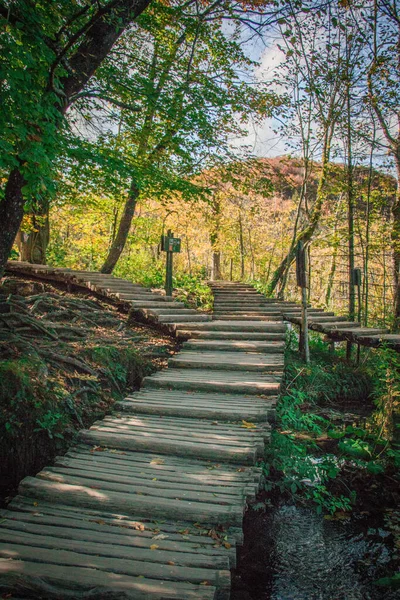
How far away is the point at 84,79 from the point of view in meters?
4.93

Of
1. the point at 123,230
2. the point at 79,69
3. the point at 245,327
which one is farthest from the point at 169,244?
the point at 79,69

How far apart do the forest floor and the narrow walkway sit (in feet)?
2.13

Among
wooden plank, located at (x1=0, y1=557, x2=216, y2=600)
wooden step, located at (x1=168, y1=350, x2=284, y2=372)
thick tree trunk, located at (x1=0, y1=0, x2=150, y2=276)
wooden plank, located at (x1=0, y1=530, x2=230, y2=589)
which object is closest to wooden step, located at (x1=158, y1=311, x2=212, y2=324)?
wooden step, located at (x1=168, y1=350, x2=284, y2=372)

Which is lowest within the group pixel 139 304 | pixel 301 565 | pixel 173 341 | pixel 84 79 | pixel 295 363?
pixel 301 565

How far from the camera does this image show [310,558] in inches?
133

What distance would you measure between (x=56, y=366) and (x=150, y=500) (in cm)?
279

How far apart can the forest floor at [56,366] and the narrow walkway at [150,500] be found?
2.13ft

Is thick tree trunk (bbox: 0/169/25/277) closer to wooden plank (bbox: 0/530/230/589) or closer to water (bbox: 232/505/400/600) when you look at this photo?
wooden plank (bbox: 0/530/230/589)

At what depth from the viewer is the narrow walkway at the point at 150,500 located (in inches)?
72.6

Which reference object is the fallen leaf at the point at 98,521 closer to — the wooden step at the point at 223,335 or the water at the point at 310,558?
the water at the point at 310,558

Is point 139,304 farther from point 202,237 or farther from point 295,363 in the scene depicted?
point 202,237

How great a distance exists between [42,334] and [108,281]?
10.5 ft

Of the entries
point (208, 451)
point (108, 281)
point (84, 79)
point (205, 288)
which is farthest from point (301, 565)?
point (205, 288)

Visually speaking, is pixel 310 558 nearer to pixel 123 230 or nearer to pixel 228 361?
pixel 228 361
